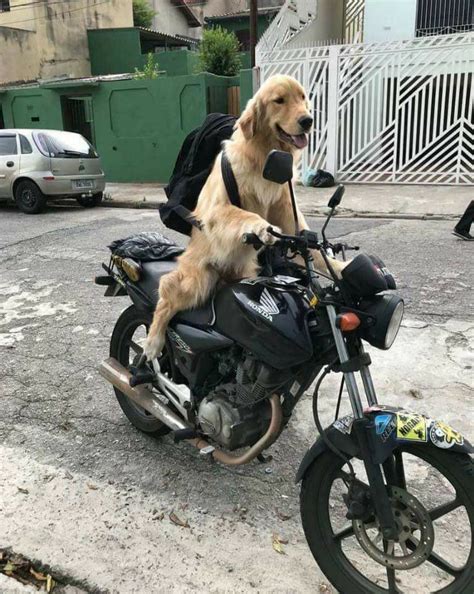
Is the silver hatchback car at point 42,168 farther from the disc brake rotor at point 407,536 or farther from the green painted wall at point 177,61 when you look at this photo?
the green painted wall at point 177,61

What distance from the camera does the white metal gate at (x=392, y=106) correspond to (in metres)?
12.0

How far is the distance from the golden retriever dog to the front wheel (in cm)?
96

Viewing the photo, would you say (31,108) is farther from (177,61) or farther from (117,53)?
(117,53)

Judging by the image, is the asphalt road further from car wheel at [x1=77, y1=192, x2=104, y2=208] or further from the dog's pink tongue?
car wheel at [x1=77, y1=192, x2=104, y2=208]

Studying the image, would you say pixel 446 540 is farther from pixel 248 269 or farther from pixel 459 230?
pixel 459 230

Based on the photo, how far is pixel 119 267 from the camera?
329 centimetres

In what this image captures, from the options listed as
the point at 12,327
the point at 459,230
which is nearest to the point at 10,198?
the point at 12,327

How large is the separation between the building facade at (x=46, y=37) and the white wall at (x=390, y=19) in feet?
43.1

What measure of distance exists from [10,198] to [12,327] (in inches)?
307

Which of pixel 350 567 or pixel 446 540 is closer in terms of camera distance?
pixel 350 567

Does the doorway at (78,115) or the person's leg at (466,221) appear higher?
the doorway at (78,115)

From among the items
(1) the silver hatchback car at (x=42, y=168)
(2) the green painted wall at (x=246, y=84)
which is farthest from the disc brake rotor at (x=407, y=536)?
(2) the green painted wall at (x=246, y=84)

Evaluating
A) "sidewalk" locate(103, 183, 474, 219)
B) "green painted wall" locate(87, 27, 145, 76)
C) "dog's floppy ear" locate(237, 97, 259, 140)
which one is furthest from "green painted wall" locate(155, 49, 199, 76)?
"dog's floppy ear" locate(237, 97, 259, 140)

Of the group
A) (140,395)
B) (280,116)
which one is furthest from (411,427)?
(140,395)
